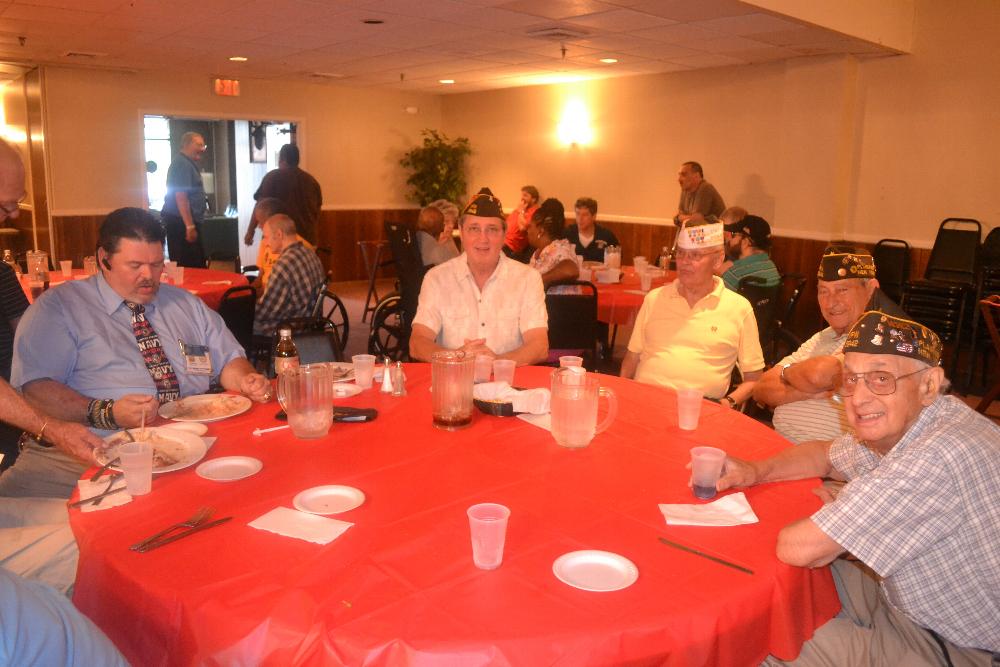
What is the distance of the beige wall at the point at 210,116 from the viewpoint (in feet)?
31.9

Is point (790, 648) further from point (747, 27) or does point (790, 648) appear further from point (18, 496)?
point (747, 27)

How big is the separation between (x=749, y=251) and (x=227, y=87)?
8.15 m

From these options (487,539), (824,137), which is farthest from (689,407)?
(824,137)

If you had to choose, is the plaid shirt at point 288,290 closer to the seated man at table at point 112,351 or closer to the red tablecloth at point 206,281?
the red tablecloth at point 206,281

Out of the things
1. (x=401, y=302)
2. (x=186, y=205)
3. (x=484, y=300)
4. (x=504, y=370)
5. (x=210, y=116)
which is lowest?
(x=401, y=302)

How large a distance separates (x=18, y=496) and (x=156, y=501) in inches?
39.0

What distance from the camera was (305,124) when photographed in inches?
452

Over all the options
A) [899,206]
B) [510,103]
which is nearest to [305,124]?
[510,103]

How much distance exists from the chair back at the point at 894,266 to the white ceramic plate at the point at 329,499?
7189 mm

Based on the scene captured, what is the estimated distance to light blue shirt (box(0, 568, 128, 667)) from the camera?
0.97 metres

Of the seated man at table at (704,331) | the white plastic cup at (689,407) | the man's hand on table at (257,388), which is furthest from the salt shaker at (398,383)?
the seated man at table at (704,331)

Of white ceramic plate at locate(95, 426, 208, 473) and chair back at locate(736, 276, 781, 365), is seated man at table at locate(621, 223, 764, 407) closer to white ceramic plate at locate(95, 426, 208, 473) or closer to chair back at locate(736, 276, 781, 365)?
chair back at locate(736, 276, 781, 365)

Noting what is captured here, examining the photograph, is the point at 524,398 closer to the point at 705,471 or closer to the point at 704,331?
the point at 705,471

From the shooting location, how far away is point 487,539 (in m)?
1.43
